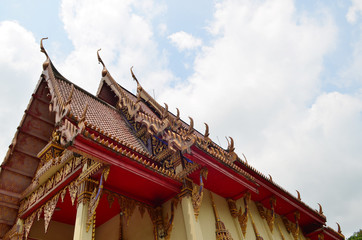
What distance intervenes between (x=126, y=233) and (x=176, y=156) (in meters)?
2.15

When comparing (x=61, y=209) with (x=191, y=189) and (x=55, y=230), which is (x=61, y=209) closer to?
(x=55, y=230)

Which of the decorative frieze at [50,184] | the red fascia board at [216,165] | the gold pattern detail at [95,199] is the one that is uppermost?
the decorative frieze at [50,184]

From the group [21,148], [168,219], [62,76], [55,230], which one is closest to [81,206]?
[168,219]

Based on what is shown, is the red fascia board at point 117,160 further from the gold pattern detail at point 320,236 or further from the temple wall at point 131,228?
the gold pattern detail at point 320,236

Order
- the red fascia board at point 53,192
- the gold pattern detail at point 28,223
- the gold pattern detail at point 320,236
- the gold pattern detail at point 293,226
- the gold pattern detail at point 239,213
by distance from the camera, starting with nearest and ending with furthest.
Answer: the red fascia board at point 53,192
the gold pattern detail at point 239,213
the gold pattern detail at point 28,223
the gold pattern detail at point 293,226
the gold pattern detail at point 320,236

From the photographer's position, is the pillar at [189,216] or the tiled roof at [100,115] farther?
the tiled roof at [100,115]

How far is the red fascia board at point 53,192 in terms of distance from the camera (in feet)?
18.9

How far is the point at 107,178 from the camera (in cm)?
508

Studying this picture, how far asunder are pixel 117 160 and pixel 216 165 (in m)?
2.08

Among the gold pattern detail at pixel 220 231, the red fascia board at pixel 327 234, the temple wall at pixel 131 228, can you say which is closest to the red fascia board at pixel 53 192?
the temple wall at pixel 131 228

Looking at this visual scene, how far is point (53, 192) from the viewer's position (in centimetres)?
631

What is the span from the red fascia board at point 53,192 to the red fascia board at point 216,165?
2353 millimetres

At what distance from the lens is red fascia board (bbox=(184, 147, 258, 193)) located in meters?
5.39

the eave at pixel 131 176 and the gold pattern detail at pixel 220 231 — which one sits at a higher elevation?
the eave at pixel 131 176
